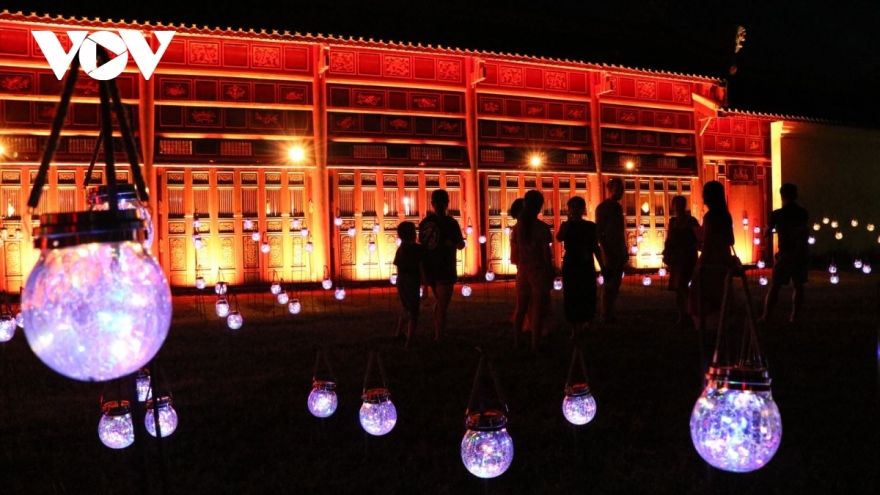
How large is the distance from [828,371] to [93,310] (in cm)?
628

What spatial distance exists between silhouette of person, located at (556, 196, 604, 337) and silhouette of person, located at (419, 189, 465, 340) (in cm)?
109

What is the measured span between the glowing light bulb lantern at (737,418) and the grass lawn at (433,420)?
17.4 inches

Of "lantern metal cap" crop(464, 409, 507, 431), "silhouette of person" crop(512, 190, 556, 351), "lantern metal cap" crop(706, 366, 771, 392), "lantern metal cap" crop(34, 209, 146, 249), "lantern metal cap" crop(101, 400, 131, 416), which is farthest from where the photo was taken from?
"silhouette of person" crop(512, 190, 556, 351)

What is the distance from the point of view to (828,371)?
6.36 metres

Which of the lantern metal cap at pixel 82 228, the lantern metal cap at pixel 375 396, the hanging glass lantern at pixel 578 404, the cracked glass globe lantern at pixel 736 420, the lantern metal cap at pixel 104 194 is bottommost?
the hanging glass lantern at pixel 578 404

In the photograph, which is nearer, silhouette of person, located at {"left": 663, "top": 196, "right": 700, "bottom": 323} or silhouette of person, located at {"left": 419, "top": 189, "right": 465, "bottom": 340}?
silhouette of person, located at {"left": 419, "top": 189, "right": 465, "bottom": 340}

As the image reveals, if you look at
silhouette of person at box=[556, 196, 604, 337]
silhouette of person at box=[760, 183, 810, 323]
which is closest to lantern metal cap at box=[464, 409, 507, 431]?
silhouette of person at box=[556, 196, 604, 337]

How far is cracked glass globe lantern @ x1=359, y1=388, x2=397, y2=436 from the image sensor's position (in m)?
4.02

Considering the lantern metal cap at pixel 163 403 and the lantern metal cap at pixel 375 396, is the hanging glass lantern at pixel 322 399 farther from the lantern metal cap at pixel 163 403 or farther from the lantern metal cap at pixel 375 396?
the lantern metal cap at pixel 163 403

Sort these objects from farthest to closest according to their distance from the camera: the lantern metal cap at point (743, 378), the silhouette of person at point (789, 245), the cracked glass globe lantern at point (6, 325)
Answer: the silhouette of person at point (789, 245), the cracked glass globe lantern at point (6, 325), the lantern metal cap at point (743, 378)

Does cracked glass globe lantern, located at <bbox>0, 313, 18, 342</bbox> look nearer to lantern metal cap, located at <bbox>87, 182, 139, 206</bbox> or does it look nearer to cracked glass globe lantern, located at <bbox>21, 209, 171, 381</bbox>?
lantern metal cap, located at <bbox>87, 182, 139, 206</bbox>

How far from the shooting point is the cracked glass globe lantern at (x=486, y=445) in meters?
3.25

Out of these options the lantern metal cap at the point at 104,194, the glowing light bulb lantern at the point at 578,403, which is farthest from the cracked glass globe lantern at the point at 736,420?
the glowing light bulb lantern at the point at 578,403

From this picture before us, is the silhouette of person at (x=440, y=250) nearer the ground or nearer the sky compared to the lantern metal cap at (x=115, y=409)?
nearer the sky
